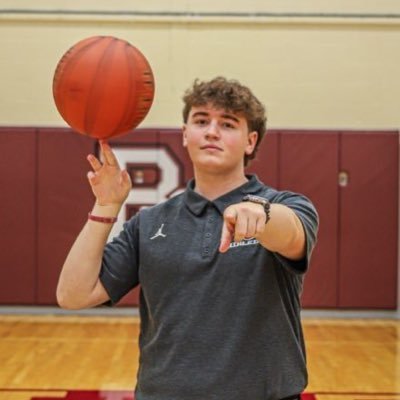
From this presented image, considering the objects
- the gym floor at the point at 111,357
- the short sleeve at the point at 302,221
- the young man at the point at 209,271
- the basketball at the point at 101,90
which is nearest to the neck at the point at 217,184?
the young man at the point at 209,271

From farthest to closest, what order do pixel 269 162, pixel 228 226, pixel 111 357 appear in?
pixel 269 162 < pixel 111 357 < pixel 228 226

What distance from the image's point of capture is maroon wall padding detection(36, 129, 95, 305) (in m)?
7.87

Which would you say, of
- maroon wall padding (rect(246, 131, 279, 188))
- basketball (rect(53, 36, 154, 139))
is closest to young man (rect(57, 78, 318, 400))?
basketball (rect(53, 36, 154, 139))

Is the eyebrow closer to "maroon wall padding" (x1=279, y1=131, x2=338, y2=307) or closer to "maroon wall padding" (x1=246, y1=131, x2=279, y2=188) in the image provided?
"maroon wall padding" (x1=246, y1=131, x2=279, y2=188)

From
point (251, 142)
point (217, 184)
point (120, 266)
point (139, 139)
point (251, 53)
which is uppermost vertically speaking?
point (251, 53)

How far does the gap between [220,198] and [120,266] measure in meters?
0.34

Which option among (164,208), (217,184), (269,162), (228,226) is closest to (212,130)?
(217,184)

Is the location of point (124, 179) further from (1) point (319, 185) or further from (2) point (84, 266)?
(1) point (319, 185)

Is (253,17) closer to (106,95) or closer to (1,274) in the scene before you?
(1,274)

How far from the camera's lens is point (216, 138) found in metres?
1.87

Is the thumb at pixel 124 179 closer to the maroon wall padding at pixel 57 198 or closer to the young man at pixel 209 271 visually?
the young man at pixel 209 271

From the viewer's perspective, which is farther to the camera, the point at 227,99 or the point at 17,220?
the point at 17,220

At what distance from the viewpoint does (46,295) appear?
788 centimetres

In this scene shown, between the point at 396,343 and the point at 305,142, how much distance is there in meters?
2.43
